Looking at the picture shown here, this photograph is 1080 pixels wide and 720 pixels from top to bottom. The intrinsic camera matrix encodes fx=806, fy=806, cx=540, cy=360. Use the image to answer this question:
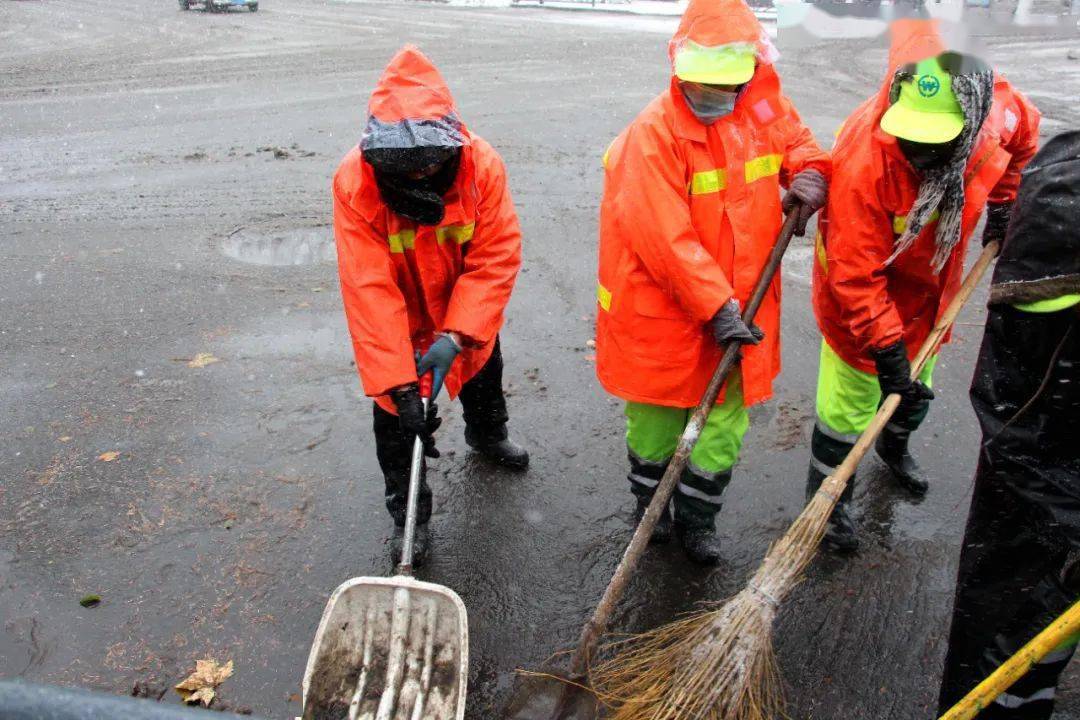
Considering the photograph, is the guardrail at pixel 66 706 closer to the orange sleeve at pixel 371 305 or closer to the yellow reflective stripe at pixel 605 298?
the orange sleeve at pixel 371 305

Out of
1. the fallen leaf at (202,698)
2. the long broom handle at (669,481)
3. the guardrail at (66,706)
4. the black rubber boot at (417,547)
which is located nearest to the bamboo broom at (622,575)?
the long broom handle at (669,481)

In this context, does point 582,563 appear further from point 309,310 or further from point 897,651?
point 309,310

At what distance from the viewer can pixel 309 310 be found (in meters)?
5.48

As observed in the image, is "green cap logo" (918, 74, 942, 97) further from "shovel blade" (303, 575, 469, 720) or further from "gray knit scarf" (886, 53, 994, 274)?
"shovel blade" (303, 575, 469, 720)

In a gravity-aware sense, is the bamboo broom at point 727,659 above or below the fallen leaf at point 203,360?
above

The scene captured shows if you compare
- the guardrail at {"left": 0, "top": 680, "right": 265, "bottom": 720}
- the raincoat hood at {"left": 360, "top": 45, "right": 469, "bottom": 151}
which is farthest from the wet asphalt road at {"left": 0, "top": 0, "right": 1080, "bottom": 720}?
the raincoat hood at {"left": 360, "top": 45, "right": 469, "bottom": 151}

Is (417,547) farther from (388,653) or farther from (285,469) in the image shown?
(285,469)

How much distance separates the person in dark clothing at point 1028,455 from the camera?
6.08ft

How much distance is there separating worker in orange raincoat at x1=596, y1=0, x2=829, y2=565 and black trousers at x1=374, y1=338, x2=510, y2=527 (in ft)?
2.71

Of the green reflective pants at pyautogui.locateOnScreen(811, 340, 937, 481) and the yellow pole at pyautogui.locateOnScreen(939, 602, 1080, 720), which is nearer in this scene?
the yellow pole at pyautogui.locateOnScreen(939, 602, 1080, 720)

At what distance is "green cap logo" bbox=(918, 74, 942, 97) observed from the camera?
2.56 metres

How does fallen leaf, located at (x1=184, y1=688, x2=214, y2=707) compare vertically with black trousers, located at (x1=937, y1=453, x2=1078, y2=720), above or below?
→ below

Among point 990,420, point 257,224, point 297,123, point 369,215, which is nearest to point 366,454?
point 369,215

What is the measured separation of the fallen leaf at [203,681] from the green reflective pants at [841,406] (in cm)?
252
